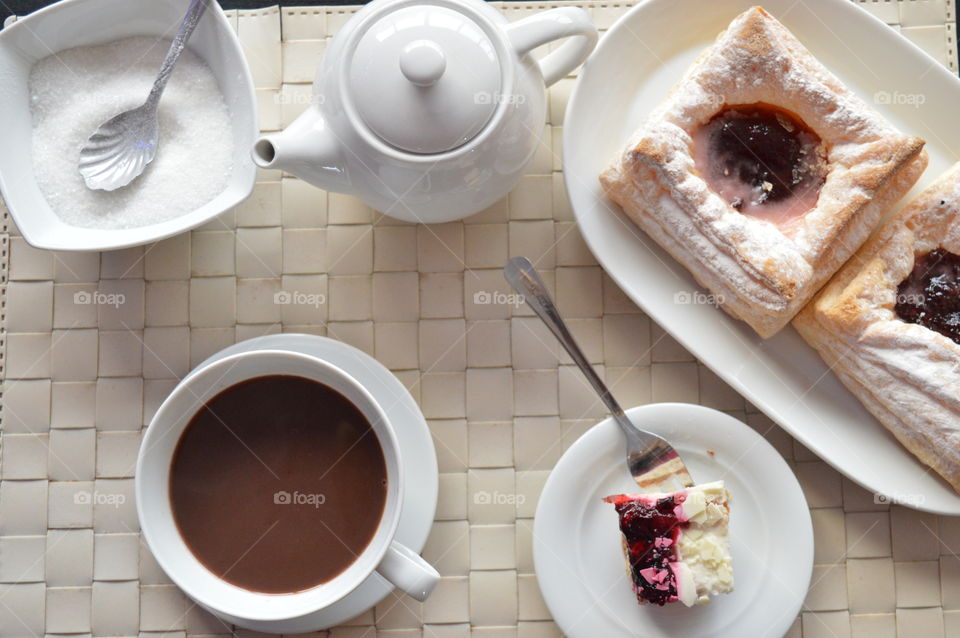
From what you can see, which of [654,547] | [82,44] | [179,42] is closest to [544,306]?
[654,547]

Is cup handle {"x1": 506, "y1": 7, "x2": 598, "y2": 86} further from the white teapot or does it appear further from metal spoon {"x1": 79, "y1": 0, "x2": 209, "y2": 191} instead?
metal spoon {"x1": 79, "y1": 0, "x2": 209, "y2": 191}

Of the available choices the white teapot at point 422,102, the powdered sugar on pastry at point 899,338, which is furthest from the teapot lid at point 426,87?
the powdered sugar on pastry at point 899,338

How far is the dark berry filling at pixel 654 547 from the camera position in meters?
1.17

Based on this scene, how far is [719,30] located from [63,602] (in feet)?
4.35

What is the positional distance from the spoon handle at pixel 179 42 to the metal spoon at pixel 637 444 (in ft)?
1.88

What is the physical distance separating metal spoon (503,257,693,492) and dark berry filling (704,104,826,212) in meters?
0.31

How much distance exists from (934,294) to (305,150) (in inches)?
36.2

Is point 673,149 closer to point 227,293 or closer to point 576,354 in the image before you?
point 576,354

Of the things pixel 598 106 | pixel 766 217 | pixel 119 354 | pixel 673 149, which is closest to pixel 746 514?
pixel 766 217

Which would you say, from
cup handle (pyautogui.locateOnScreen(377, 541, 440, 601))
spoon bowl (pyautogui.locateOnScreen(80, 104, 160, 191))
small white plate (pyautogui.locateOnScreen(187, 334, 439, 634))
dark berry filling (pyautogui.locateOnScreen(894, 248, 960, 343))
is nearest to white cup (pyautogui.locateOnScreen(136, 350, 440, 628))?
cup handle (pyautogui.locateOnScreen(377, 541, 440, 601))

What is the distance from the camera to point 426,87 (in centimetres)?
98

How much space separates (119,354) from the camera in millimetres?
1306

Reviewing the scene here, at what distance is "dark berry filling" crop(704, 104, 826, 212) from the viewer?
1255 mm

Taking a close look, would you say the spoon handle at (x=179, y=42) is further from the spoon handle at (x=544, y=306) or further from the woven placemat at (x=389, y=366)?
the spoon handle at (x=544, y=306)
